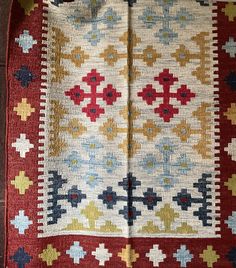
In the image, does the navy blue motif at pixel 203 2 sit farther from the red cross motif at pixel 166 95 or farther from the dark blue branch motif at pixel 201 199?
the dark blue branch motif at pixel 201 199

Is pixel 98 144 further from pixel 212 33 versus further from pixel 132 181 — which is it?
pixel 212 33

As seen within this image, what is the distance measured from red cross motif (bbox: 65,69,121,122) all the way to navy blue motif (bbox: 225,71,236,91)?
0.33 metres

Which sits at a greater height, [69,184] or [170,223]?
[69,184]

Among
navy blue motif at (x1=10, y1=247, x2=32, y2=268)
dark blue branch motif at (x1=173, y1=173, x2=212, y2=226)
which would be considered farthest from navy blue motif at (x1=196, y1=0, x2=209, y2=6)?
navy blue motif at (x1=10, y1=247, x2=32, y2=268)

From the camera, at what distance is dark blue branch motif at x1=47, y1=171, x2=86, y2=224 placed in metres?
1.15

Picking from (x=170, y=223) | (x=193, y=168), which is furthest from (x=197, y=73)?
(x=170, y=223)

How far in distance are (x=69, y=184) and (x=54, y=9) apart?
0.54m

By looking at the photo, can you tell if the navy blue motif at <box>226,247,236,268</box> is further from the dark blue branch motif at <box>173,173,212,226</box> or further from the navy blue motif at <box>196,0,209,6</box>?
the navy blue motif at <box>196,0,209,6</box>

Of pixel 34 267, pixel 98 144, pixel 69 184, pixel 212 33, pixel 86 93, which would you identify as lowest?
pixel 34 267

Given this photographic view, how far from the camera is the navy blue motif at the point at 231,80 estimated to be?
1162 mm

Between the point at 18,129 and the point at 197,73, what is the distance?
572 mm

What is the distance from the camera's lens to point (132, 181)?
45.3 inches

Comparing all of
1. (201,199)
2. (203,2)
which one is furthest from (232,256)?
(203,2)

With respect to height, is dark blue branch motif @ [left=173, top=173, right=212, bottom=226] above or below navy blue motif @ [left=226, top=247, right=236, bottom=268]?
above
